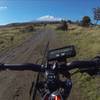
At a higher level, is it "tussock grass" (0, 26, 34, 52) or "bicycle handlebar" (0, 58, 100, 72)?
"bicycle handlebar" (0, 58, 100, 72)

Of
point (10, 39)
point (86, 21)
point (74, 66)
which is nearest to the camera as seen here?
point (74, 66)

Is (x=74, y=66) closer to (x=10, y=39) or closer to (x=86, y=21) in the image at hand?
(x=10, y=39)

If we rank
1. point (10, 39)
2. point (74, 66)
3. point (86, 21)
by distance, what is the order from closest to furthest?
point (74, 66), point (10, 39), point (86, 21)

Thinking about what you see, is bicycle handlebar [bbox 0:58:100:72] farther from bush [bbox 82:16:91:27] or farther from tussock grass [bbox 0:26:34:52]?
bush [bbox 82:16:91:27]

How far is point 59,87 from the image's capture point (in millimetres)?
2443

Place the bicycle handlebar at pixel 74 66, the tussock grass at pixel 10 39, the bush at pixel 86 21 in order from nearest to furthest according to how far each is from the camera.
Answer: the bicycle handlebar at pixel 74 66 < the tussock grass at pixel 10 39 < the bush at pixel 86 21

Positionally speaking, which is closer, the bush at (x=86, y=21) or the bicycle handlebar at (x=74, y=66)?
the bicycle handlebar at (x=74, y=66)

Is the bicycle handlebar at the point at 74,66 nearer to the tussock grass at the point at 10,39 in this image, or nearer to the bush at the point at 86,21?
the tussock grass at the point at 10,39

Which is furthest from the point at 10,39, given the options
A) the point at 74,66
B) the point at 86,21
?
the point at 86,21

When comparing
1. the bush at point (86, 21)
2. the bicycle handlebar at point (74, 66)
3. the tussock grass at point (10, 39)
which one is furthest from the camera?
the bush at point (86, 21)

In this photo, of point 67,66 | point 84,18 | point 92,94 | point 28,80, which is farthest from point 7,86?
point 84,18

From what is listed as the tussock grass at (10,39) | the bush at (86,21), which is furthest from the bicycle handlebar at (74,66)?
the bush at (86,21)

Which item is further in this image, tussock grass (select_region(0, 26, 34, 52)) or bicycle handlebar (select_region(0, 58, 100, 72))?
tussock grass (select_region(0, 26, 34, 52))

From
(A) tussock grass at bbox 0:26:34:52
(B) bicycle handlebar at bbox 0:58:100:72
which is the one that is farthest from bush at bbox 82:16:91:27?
(B) bicycle handlebar at bbox 0:58:100:72
